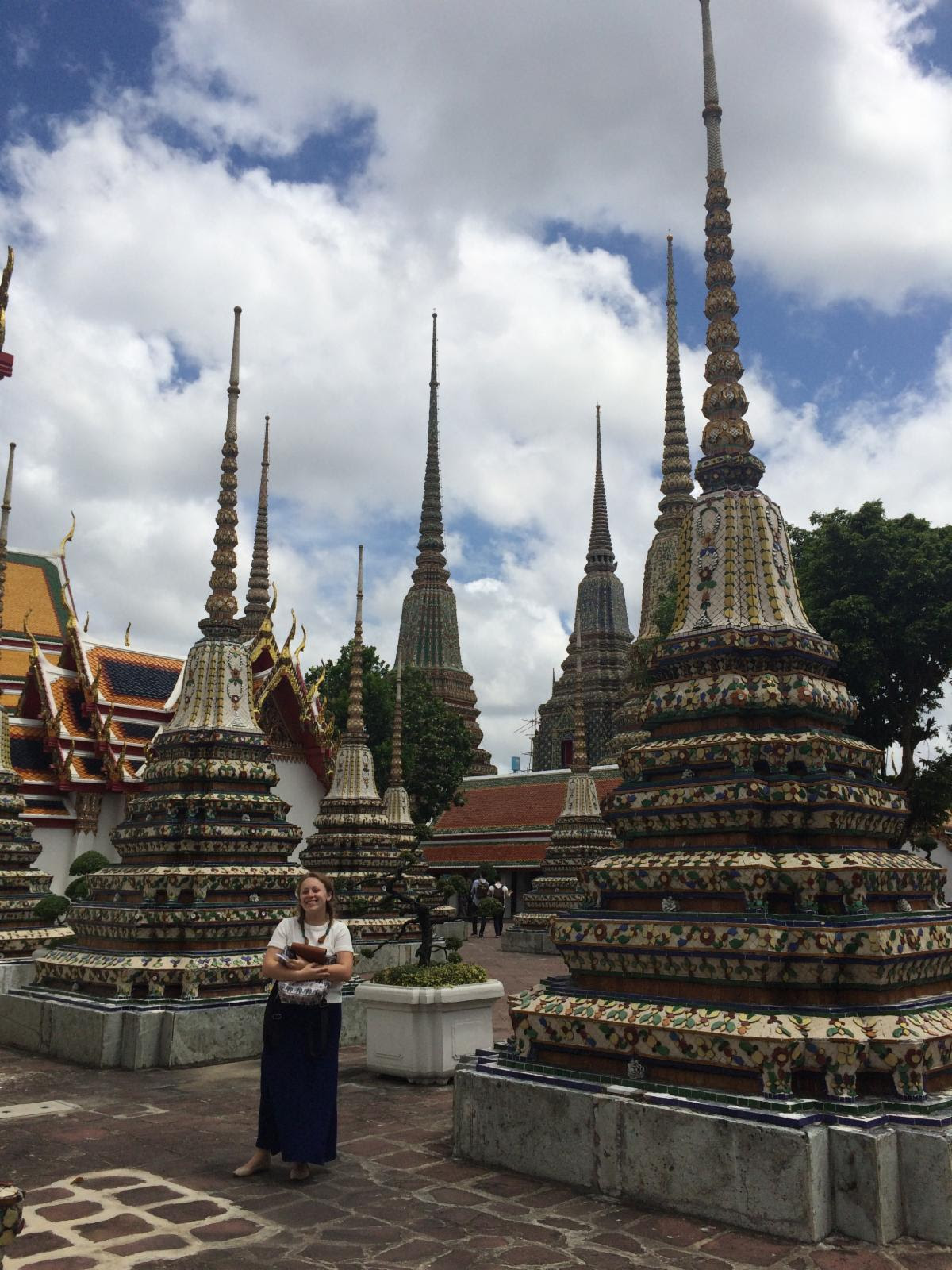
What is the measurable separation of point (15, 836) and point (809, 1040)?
1150 centimetres

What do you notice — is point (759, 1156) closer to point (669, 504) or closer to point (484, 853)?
point (484, 853)

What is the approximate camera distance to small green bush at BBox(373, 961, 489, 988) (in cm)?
858

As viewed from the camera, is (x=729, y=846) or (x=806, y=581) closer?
(x=729, y=846)

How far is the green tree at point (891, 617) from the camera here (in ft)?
58.9

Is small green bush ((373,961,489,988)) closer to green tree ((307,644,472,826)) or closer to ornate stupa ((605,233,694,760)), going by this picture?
green tree ((307,644,472,826))

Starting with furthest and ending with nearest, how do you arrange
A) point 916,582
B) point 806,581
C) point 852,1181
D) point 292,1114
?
point 806,581 → point 916,582 → point 292,1114 → point 852,1181

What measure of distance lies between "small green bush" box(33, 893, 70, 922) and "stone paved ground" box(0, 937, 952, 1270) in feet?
20.7

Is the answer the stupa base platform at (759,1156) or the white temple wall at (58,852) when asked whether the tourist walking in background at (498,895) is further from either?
the stupa base platform at (759,1156)

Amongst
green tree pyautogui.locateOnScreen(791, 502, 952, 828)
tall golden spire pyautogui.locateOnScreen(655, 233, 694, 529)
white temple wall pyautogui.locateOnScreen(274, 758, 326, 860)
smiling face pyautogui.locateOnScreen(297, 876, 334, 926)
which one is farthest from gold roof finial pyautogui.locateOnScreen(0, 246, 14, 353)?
tall golden spire pyautogui.locateOnScreen(655, 233, 694, 529)

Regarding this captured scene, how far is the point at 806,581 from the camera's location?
1931 cm

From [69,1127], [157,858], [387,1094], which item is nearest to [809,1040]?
[387,1094]

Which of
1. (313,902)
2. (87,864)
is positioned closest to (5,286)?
(313,902)

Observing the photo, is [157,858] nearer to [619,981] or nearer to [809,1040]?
[619,981]

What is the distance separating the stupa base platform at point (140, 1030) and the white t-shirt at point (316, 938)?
3.85 meters
